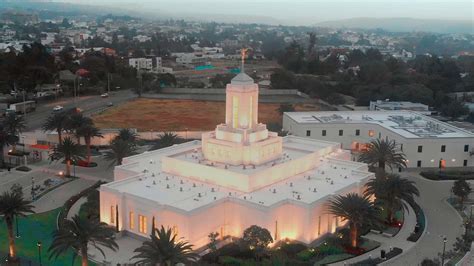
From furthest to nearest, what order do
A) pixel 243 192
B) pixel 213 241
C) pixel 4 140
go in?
pixel 4 140, pixel 243 192, pixel 213 241

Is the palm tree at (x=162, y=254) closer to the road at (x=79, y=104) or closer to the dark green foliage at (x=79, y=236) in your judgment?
the dark green foliage at (x=79, y=236)

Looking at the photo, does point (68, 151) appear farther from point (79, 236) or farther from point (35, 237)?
point (79, 236)

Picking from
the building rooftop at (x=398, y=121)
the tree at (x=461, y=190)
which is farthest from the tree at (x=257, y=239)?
the building rooftop at (x=398, y=121)

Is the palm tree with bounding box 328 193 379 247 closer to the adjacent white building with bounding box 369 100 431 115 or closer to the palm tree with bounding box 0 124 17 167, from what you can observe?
the palm tree with bounding box 0 124 17 167

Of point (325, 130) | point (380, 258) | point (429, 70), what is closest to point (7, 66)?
point (325, 130)

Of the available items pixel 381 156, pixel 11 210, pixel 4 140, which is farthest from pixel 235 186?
pixel 4 140

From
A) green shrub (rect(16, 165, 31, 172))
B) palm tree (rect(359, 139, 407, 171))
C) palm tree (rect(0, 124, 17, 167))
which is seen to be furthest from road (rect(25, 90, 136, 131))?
palm tree (rect(359, 139, 407, 171))

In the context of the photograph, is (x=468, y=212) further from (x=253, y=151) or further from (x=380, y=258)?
(x=253, y=151)
